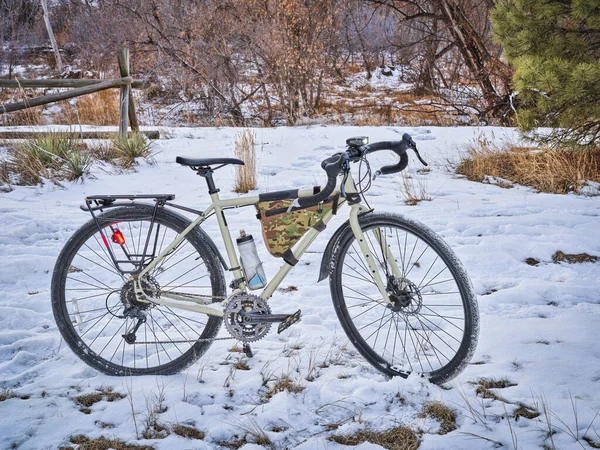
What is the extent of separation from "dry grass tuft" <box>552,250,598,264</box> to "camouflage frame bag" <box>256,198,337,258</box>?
7.38 ft

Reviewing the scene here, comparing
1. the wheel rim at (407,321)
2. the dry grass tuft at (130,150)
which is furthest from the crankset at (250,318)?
the dry grass tuft at (130,150)

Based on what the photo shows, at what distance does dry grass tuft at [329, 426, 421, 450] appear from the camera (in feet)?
6.52

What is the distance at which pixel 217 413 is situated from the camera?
227 centimetres

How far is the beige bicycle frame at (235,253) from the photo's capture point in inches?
92.9

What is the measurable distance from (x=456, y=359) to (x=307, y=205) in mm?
1005

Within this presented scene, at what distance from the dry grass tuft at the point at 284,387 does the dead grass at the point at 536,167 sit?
4104mm

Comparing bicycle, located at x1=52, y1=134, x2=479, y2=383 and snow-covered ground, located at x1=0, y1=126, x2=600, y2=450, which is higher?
bicycle, located at x1=52, y1=134, x2=479, y2=383

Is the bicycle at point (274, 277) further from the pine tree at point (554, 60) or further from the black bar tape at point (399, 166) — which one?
the pine tree at point (554, 60)

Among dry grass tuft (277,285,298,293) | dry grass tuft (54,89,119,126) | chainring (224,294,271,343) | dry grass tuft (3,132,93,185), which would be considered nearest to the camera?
chainring (224,294,271,343)

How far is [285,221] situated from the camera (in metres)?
2.44

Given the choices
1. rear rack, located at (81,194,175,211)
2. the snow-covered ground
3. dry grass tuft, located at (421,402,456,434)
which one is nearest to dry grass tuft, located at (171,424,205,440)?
the snow-covered ground

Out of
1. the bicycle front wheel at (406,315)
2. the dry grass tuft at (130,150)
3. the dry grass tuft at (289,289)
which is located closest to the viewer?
the bicycle front wheel at (406,315)

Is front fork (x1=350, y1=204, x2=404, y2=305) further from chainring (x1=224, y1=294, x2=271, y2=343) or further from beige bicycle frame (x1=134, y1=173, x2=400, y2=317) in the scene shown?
chainring (x1=224, y1=294, x2=271, y2=343)

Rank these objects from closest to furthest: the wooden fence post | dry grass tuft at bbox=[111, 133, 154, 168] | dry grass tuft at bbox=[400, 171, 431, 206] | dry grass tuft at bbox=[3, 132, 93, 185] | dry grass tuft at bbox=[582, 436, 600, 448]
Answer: dry grass tuft at bbox=[582, 436, 600, 448], dry grass tuft at bbox=[400, 171, 431, 206], dry grass tuft at bbox=[3, 132, 93, 185], dry grass tuft at bbox=[111, 133, 154, 168], the wooden fence post
